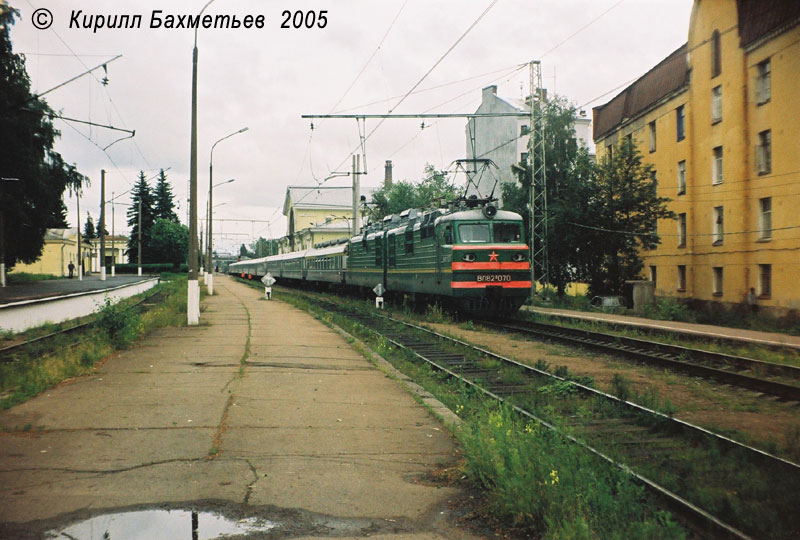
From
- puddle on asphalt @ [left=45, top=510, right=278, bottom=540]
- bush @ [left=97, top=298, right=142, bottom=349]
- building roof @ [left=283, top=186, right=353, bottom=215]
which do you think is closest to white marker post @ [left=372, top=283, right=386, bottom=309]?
bush @ [left=97, top=298, right=142, bottom=349]

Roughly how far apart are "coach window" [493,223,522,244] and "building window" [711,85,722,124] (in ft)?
36.0

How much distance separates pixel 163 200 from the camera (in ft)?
331

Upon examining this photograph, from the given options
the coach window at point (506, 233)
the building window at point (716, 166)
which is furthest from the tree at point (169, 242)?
the coach window at point (506, 233)

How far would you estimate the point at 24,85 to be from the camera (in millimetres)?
31906

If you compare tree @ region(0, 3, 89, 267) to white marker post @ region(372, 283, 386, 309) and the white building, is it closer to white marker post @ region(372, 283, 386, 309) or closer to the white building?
white marker post @ region(372, 283, 386, 309)

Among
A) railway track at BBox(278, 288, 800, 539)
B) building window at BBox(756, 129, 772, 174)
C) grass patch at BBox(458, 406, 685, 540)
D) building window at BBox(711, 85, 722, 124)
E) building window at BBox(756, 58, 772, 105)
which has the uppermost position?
building window at BBox(711, 85, 722, 124)

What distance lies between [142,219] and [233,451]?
93830 millimetres

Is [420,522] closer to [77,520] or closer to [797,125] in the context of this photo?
[77,520]

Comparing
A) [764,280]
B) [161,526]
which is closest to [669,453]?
[161,526]

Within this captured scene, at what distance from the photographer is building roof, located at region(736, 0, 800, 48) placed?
23.7 feet

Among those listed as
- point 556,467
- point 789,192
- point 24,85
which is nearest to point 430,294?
point 789,192

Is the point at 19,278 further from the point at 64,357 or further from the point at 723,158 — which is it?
the point at 723,158

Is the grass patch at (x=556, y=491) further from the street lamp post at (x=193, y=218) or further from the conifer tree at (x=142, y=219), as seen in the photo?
the conifer tree at (x=142, y=219)

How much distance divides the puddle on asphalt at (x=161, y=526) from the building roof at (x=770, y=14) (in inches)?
255
